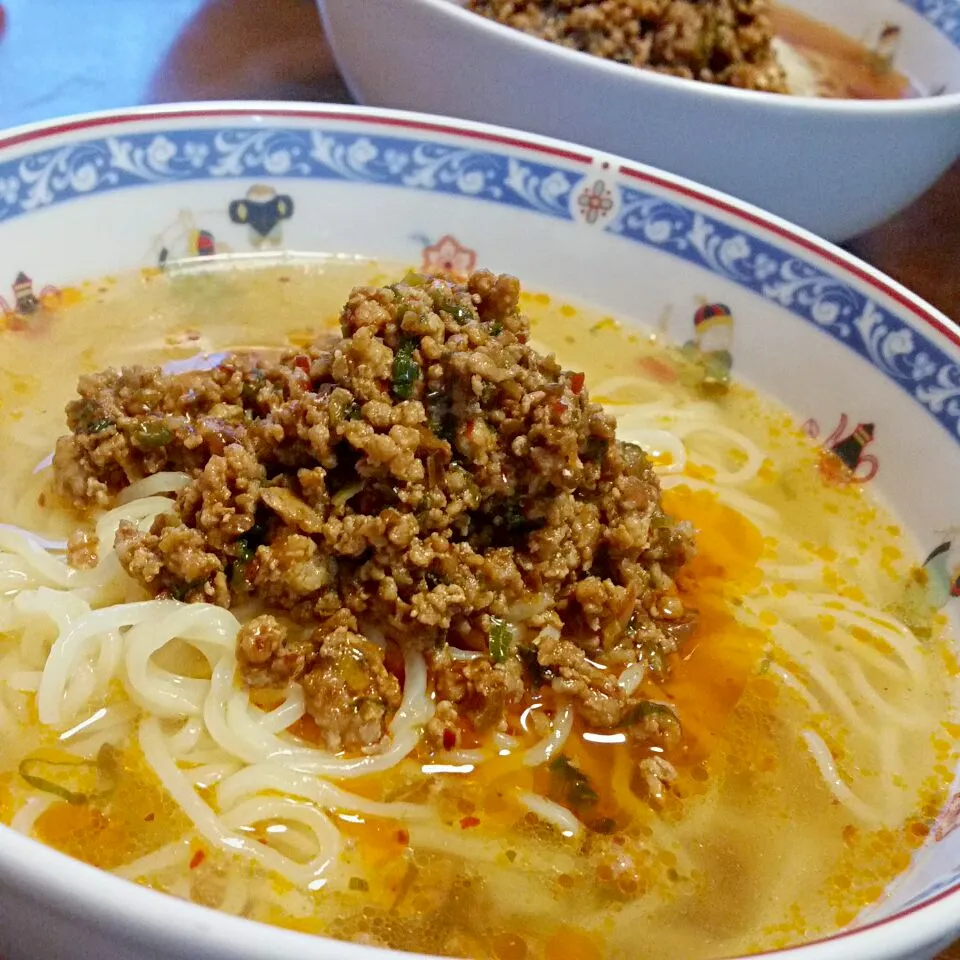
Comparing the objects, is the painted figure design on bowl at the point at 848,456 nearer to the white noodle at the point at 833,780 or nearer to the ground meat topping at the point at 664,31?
the white noodle at the point at 833,780

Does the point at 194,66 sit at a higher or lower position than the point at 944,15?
lower

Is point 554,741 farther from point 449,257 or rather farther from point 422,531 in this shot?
point 449,257

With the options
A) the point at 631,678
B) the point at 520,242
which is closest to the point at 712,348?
the point at 520,242

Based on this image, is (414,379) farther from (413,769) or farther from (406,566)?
(413,769)

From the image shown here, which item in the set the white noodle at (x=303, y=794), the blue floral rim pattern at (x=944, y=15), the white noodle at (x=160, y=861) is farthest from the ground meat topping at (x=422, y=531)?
the blue floral rim pattern at (x=944, y=15)

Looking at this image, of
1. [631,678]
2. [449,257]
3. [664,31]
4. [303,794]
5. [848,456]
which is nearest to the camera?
[303,794]

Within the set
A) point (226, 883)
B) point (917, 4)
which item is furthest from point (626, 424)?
point (917, 4)

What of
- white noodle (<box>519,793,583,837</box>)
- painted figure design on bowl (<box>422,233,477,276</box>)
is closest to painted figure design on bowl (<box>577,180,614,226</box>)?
painted figure design on bowl (<box>422,233,477,276</box>)
